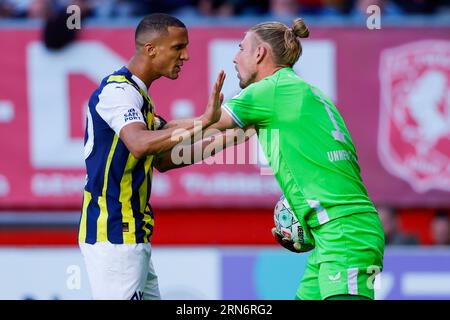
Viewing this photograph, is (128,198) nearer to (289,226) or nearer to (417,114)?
(289,226)

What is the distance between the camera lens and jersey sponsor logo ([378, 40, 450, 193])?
9703mm

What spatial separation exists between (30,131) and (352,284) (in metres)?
5.51

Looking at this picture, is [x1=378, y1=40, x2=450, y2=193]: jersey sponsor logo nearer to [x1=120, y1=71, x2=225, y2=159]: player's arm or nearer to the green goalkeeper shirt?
the green goalkeeper shirt

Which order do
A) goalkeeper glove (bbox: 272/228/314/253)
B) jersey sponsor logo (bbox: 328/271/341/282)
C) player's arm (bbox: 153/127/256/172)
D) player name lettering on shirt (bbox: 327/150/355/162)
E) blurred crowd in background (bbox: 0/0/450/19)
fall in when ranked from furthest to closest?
blurred crowd in background (bbox: 0/0/450/19)
player's arm (bbox: 153/127/256/172)
goalkeeper glove (bbox: 272/228/314/253)
player name lettering on shirt (bbox: 327/150/355/162)
jersey sponsor logo (bbox: 328/271/341/282)

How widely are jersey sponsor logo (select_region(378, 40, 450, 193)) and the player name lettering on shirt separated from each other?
4.61 m

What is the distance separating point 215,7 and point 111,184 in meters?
5.51

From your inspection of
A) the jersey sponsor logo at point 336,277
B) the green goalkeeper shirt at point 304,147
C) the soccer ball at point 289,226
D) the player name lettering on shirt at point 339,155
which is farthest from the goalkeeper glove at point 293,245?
the player name lettering on shirt at point 339,155

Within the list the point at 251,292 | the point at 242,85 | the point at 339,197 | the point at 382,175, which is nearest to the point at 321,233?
the point at 339,197

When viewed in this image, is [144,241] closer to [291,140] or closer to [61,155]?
[291,140]

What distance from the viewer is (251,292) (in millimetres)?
8492

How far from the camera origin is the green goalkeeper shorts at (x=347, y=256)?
5098 mm

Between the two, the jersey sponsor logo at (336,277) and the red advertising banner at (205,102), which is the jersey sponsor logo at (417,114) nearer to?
the red advertising banner at (205,102)

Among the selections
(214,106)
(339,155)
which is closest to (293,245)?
(339,155)

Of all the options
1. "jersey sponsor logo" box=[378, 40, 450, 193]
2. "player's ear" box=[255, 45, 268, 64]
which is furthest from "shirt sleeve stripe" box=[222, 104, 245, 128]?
"jersey sponsor logo" box=[378, 40, 450, 193]
